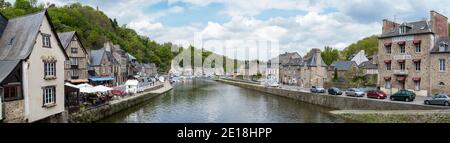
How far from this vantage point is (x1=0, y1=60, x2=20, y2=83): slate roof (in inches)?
751

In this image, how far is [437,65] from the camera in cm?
3659

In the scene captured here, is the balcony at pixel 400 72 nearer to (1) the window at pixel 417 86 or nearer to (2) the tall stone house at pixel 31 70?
(1) the window at pixel 417 86

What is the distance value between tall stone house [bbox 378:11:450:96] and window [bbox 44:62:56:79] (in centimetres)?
3556

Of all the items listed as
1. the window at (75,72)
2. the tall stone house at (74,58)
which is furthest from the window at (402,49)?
the window at (75,72)

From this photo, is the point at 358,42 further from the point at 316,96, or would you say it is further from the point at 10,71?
the point at 10,71

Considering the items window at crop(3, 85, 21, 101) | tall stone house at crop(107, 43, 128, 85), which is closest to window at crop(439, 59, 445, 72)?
window at crop(3, 85, 21, 101)

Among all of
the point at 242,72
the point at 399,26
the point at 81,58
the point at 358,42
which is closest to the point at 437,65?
the point at 399,26

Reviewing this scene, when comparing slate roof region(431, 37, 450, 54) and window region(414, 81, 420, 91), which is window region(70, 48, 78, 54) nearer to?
window region(414, 81, 420, 91)

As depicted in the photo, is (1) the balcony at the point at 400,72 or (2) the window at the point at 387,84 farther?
(2) the window at the point at 387,84

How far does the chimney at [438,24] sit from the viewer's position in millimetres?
37438

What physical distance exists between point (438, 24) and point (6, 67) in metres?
40.6
